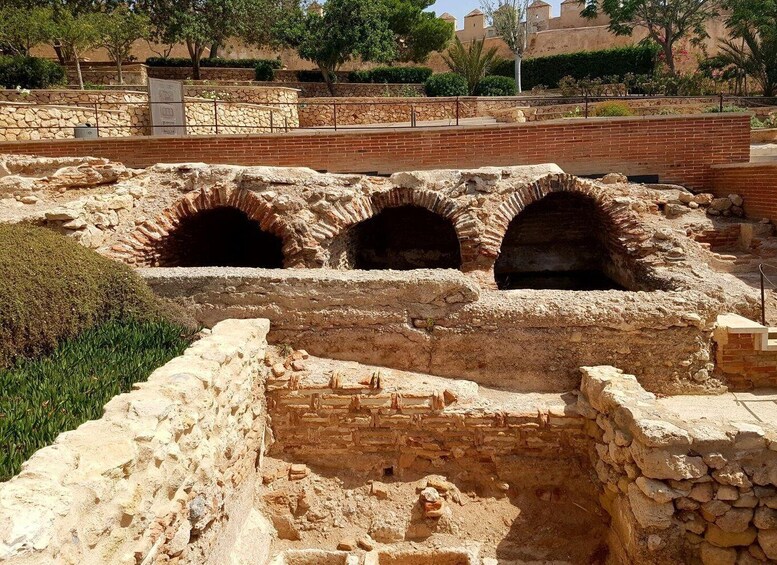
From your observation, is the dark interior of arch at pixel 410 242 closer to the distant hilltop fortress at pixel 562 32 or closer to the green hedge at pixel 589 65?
the green hedge at pixel 589 65

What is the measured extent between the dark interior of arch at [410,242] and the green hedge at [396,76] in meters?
19.8

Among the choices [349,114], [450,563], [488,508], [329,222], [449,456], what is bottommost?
[450,563]

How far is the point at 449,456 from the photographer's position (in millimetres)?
5820

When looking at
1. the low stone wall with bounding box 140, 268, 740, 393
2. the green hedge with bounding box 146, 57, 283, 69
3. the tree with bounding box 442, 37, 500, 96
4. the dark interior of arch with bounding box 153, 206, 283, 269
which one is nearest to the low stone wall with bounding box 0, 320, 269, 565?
the low stone wall with bounding box 140, 268, 740, 393

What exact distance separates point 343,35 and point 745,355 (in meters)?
24.3

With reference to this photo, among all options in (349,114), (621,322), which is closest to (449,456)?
(621,322)

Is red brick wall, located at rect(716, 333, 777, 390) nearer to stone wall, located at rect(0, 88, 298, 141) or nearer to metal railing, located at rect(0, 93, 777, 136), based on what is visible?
stone wall, located at rect(0, 88, 298, 141)

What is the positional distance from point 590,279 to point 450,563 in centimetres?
623

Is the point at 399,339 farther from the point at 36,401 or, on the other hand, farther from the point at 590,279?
the point at 590,279

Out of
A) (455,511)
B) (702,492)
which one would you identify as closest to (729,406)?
(702,492)

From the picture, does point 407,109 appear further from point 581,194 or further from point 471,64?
point 581,194

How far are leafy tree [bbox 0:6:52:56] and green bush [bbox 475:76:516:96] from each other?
52.6 feet

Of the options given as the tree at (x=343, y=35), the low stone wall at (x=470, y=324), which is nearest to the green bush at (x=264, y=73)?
the tree at (x=343, y=35)

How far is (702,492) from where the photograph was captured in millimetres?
4602
